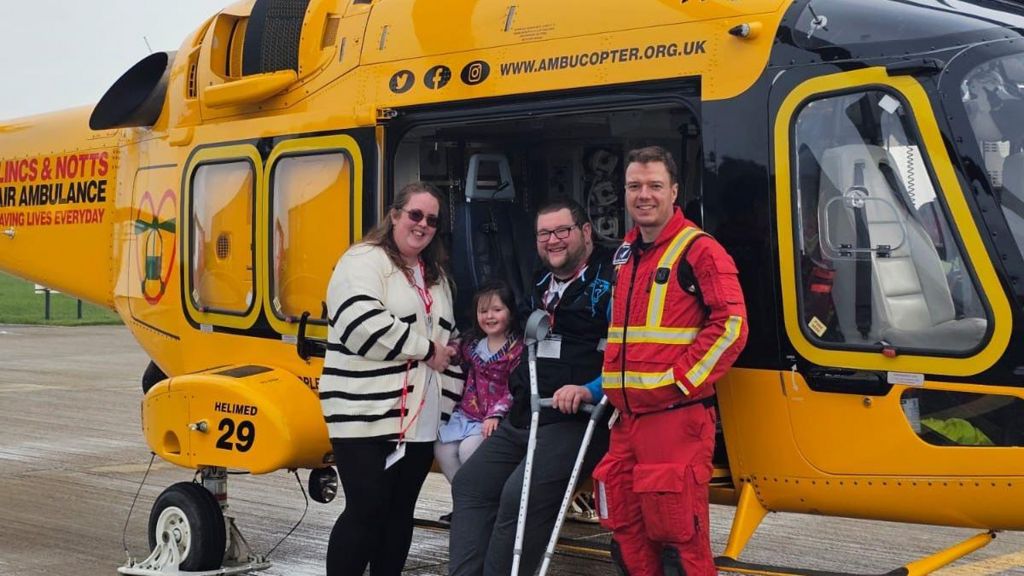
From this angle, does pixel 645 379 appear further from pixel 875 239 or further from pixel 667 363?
pixel 875 239

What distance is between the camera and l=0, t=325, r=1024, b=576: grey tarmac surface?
7566mm

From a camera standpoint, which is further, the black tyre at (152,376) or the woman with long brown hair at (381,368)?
Result: the black tyre at (152,376)

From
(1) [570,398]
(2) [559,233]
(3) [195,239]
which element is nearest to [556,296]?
(2) [559,233]

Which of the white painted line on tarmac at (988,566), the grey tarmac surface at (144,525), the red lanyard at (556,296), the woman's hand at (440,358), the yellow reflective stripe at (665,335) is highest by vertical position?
the red lanyard at (556,296)

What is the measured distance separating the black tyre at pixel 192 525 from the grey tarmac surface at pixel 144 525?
509mm

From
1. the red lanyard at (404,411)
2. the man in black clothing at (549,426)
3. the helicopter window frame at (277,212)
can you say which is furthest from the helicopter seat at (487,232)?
the man in black clothing at (549,426)

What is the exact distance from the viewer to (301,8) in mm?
6902

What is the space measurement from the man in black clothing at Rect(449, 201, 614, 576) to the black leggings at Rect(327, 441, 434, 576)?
1.19ft

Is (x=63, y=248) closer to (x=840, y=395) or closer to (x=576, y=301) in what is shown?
(x=576, y=301)

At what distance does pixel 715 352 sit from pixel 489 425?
129 centimetres

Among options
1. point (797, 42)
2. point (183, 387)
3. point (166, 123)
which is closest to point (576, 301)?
point (797, 42)

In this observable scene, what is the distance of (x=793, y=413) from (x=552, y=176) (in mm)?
2223

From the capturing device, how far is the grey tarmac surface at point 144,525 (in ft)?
24.8

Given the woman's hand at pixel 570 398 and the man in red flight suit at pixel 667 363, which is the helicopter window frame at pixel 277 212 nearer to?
the woman's hand at pixel 570 398
